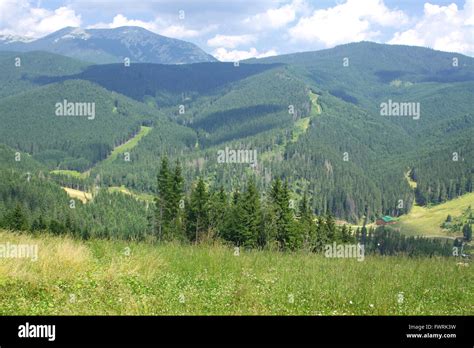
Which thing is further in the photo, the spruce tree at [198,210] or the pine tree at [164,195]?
the pine tree at [164,195]

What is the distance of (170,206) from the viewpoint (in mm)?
52750

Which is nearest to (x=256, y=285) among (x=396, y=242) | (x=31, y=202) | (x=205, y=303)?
(x=205, y=303)

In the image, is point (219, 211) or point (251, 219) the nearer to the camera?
point (251, 219)

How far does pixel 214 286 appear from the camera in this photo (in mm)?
12383

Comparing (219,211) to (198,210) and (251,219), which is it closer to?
(198,210)

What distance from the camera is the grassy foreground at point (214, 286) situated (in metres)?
10.6

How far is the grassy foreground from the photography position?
1061 cm
